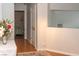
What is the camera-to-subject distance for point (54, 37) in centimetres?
623

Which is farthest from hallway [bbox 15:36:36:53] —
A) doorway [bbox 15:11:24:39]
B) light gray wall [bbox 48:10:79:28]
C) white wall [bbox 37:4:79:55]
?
doorway [bbox 15:11:24:39]

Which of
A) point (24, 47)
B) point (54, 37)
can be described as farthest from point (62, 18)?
point (24, 47)

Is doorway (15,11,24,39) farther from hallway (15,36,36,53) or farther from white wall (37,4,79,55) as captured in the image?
white wall (37,4,79,55)

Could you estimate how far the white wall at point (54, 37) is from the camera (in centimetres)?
566

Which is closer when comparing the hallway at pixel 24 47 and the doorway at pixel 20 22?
the hallway at pixel 24 47

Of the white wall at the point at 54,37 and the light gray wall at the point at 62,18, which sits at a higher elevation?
the light gray wall at the point at 62,18

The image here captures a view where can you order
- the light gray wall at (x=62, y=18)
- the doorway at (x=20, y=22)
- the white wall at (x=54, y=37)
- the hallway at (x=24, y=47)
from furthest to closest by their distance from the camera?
1. the doorway at (x=20, y=22)
2. the hallway at (x=24, y=47)
3. the light gray wall at (x=62, y=18)
4. the white wall at (x=54, y=37)

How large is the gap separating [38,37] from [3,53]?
13.7ft

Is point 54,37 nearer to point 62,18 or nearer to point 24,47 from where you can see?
point 62,18

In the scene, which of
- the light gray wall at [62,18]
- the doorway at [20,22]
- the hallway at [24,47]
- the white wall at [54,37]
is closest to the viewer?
the white wall at [54,37]

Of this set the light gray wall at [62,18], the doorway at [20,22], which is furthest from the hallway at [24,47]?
the doorway at [20,22]

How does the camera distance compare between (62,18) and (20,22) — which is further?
(20,22)

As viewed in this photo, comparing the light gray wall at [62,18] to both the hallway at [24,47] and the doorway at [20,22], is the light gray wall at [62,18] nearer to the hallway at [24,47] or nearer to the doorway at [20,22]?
the hallway at [24,47]

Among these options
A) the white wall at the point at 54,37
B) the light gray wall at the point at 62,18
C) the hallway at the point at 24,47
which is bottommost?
the hallway at the point at 24,47
